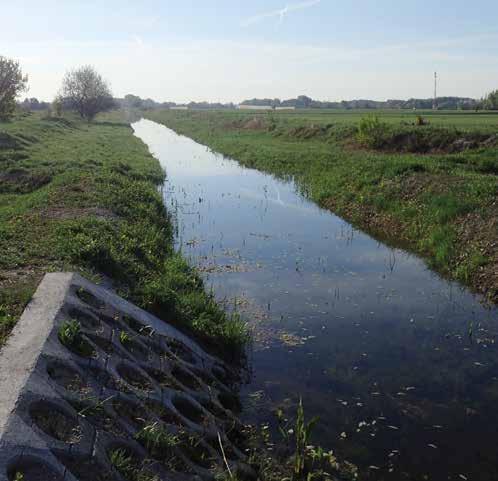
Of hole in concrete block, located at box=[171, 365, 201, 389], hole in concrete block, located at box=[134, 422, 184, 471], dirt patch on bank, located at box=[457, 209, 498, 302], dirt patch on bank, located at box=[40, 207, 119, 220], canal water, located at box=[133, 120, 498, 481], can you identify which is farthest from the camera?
dirt patch on bank, located at box=[40, 207, 119, 220]

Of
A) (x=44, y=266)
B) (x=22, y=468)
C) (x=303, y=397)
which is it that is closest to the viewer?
(x=22, y=468)

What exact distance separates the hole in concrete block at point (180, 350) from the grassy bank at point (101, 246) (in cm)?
109

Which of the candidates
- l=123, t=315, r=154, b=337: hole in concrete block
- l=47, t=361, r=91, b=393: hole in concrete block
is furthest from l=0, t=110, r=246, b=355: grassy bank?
l=47, t=361, r=91, b=393: hole in concrete block

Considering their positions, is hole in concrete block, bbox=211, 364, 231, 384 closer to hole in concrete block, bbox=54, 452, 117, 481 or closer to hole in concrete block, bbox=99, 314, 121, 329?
hole in concrete block, bbox=99, 314, 121, 329

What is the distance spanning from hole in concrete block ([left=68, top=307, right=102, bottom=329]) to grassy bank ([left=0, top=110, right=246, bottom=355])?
92cm

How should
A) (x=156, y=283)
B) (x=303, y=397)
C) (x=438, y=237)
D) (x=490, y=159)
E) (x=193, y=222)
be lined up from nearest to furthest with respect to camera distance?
(x=303, y=397) < (x=156, y=283) < (x=438, y=237) < (x=193, y=222) < (x=490, y=159)

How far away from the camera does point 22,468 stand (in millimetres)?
5020

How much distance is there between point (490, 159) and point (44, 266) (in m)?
24.3

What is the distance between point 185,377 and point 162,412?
1.36 metres

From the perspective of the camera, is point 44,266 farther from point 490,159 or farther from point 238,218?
point 490,159

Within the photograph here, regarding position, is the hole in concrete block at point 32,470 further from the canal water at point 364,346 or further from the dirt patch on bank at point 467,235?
the dirt patch on bank at point 467,235

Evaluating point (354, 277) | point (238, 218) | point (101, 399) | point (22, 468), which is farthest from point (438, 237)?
point (22, 468)

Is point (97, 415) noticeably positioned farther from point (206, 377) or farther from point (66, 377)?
point (206, 377)

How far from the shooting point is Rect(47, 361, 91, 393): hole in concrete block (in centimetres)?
654
